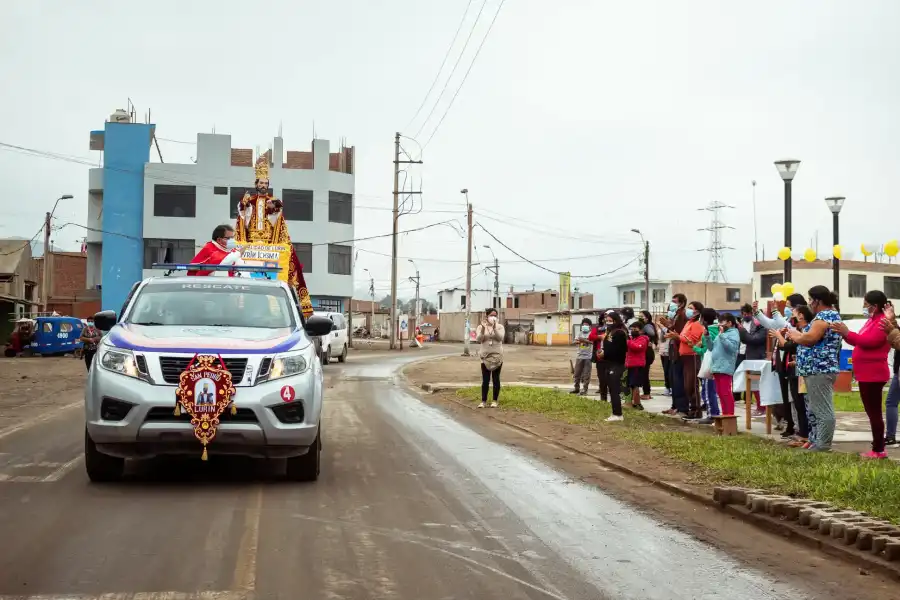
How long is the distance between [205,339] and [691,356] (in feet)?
30.0

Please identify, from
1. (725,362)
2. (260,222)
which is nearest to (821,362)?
(725,362)

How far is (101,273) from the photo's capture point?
61.8m

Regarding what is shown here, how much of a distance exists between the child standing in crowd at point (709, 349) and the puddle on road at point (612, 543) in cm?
507

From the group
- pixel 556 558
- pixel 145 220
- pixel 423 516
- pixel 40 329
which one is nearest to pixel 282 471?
pixel 423 516

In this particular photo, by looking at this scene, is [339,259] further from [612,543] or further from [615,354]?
[612,543]

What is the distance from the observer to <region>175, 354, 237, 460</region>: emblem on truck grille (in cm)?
802

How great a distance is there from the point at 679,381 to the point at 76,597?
12269mm

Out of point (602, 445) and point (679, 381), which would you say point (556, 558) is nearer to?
point (602, 445)

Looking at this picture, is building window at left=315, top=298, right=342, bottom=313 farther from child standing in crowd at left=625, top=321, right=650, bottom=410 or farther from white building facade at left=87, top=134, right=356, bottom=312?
child standing in crowd at left=625, top=321, right=650, bottom=410

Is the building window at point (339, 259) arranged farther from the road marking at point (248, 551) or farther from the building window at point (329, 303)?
the road marking at point (248, 551)

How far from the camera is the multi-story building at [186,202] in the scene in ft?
198

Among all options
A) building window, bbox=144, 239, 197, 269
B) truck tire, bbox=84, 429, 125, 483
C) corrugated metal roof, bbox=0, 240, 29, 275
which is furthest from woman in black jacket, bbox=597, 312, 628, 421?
building window, bbox=144, 239, 197, 269

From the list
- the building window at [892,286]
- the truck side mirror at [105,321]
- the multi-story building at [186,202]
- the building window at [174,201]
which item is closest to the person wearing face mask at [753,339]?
the truck side mirror at [105,321]

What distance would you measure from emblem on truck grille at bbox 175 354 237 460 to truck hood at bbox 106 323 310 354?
199 millimetres
